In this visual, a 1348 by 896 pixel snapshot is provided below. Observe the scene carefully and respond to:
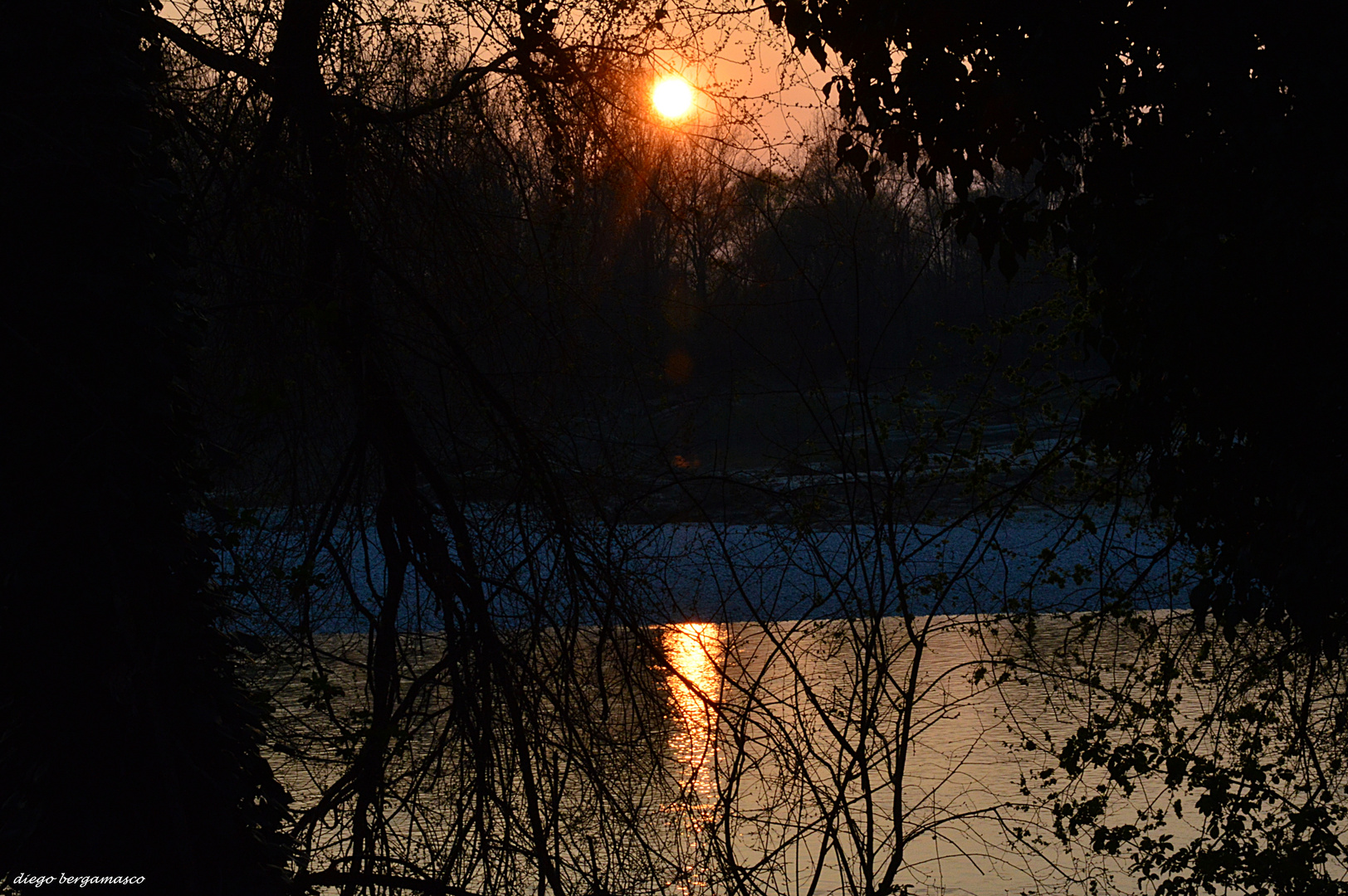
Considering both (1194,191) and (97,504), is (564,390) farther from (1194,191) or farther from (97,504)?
(1194,191)

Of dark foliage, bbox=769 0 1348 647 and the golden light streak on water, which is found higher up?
dark foliage, bbox=769 0 1348 647

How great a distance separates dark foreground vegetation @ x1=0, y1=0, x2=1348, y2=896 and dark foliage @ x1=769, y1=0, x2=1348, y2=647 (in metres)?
0.02

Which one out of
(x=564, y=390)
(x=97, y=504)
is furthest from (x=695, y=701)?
(x=97, y=504)

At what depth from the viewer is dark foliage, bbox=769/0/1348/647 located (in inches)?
160

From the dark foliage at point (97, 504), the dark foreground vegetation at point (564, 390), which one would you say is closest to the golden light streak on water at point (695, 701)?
the dark foreground vegetation at point (564, 390)

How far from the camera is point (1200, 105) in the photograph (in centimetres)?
432

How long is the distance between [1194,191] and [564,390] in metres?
2.93

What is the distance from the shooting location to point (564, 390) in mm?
5883

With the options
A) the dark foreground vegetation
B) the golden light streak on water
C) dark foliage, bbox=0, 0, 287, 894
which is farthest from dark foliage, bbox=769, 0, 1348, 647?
dark foliage, bbox=0, 0, 287, 894

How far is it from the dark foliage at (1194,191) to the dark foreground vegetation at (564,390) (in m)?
0.02

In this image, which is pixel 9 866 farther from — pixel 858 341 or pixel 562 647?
pixel 858 341

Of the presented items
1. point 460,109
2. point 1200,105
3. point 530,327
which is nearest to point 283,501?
point 530,327

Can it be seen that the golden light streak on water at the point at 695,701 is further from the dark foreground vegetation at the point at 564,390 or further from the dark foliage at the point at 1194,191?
the dark foliage at the point at 1194,191

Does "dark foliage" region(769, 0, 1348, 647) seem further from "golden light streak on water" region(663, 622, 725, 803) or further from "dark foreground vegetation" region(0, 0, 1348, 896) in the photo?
"golden light streak on water" region(663, 622, 725, 803)
